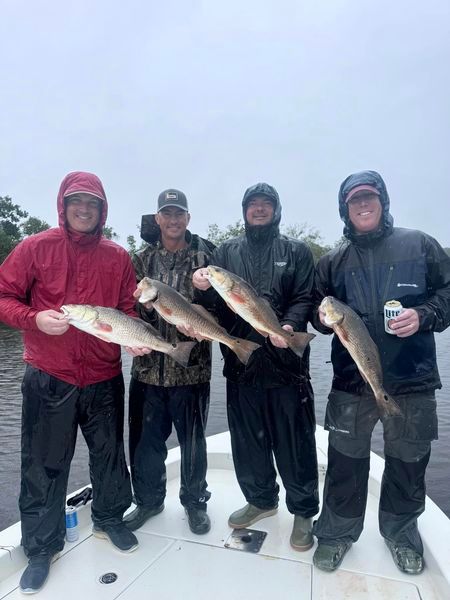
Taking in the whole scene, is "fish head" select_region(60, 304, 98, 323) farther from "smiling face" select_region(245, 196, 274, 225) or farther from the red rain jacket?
"smiling face" select_region(245, 196, 274, 225)

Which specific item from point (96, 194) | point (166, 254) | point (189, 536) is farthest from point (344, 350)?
point (96, 194)

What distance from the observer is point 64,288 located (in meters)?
3.87

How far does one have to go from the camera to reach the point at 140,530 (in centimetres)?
433

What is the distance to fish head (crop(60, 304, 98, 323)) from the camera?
3.46 metres

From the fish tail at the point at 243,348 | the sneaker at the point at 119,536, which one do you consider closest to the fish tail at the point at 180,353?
the fish tail at the point at 243,348

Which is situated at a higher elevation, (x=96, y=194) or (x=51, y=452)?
(x=96, y=194)

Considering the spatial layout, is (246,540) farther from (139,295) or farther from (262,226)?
(262,226)

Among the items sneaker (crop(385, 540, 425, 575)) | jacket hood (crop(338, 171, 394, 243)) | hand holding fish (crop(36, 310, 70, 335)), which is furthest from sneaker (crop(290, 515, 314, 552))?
hand holding fish (crop(36, 310, 70, 335))

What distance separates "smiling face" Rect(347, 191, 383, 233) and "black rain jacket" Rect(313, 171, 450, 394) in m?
0.06

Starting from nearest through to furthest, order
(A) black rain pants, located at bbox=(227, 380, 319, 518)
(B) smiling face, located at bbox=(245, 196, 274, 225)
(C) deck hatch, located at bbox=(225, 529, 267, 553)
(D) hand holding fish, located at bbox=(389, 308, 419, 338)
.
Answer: (D) hand holding fish, located at bbox=(389, 308, 419, 338) < (C) deck hatch, located at bbox=(225, 529, 267, 553) < (A) black rain pants, located at bbox=(227, 380, 319, 518) < (B) smiling face, located at bbox=(245, 196, 274, 225)

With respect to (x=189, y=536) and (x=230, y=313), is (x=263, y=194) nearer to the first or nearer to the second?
(x=230, y=313)

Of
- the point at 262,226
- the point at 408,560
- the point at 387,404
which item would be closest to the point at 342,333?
the point at 387,404

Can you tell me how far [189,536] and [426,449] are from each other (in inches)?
88.0

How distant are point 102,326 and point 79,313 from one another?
0.66ft
